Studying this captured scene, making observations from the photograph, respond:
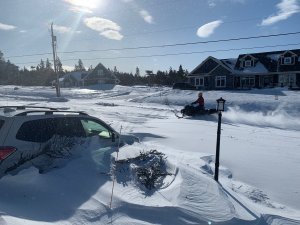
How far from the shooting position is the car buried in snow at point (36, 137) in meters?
5.21

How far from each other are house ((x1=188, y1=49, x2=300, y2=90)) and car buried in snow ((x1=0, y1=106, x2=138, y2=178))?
41.4 metres

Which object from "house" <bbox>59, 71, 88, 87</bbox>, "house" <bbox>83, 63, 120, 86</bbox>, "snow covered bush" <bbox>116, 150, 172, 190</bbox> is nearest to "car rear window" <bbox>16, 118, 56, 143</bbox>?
"snow covered bush" <bbox>116, 150, 172, 190</bbox>

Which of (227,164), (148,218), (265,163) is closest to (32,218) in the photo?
(148,218)

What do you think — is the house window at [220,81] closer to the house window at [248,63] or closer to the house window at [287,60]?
the house window at [248,63]

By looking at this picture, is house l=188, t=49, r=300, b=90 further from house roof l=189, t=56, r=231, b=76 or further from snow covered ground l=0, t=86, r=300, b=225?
snow covered ground l=0, t=86, r=300, b=225

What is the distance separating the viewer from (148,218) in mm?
4309

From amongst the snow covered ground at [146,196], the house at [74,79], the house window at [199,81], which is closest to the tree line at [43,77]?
the house at [74,79]

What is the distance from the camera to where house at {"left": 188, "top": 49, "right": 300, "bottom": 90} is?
43969 mm

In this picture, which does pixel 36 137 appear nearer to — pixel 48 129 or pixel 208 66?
pixel 48 129

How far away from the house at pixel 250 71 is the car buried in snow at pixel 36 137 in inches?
1629

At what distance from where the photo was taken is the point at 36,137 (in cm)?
559

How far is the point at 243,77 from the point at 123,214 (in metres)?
45.3

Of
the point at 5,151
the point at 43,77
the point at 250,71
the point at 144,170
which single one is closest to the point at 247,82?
the point at 250,71

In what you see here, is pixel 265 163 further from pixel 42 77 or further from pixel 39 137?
pixel 42 77
